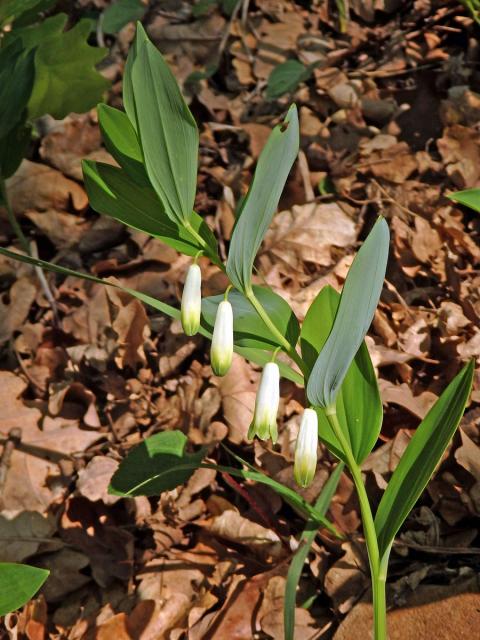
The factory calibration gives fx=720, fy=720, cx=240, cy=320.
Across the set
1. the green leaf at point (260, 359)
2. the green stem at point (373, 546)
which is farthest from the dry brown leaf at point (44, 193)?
the green stem at point (373, 546)

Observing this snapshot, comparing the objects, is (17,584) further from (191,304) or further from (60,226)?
(60,226)

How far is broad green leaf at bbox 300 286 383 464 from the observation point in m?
1.38

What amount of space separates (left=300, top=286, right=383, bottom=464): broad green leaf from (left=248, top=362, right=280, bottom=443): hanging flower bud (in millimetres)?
164

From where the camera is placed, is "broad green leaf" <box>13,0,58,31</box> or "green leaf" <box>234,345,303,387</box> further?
"broad green leaf" <box>13,0,58,31</box>

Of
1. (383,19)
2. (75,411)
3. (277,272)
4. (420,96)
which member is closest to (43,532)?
(75,411)

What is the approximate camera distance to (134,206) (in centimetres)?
142

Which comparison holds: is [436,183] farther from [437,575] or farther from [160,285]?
[437,575]

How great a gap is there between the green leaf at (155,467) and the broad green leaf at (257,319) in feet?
1.09

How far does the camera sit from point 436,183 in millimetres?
2588

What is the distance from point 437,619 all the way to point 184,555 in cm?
73

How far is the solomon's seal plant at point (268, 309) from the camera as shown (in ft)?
3.90

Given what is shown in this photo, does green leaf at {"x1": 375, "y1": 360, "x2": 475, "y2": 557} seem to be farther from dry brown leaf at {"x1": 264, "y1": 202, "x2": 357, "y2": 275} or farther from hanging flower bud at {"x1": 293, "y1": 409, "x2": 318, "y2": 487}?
→ dry brown leaf at {"x1": 264, "y1": 202, "x2": 357, "y2": 275}

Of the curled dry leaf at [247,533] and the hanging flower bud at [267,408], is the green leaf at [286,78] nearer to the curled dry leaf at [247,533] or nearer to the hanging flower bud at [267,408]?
the curled dry leaf at [247,533]

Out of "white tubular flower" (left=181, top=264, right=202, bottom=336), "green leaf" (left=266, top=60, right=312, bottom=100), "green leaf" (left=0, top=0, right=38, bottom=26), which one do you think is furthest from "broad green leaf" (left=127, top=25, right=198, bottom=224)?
"green leaf" (left=266, top=60, right=312, bottom=100)
